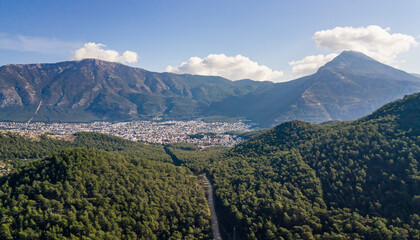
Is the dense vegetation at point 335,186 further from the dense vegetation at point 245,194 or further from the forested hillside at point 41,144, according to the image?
the forested hillside at point 41,144

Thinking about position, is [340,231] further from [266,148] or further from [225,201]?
[266,148]

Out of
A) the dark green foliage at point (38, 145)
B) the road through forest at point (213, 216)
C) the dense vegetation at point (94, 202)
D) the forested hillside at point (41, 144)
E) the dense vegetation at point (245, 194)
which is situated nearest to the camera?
the dense vegetation at point (94, 202)

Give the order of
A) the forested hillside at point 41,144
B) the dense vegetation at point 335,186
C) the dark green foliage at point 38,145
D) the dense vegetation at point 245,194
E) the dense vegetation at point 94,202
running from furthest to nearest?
the dark green foliage at point 38,145, the forested hillside at point 41,144, the dense vegetation at point 335,186, the dense vegetation at point 245,194, the dense vegetation at point 94,202

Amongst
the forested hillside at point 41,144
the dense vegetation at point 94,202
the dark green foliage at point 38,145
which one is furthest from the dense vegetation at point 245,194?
the dark green foliage at point 38,145

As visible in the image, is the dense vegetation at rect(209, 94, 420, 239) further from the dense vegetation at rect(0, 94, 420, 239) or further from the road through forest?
the road through forest

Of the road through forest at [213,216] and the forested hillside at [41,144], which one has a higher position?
the forested hillside at [41,144]

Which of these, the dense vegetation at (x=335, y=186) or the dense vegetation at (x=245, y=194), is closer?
the dense vegetation at (x=245, y=194)

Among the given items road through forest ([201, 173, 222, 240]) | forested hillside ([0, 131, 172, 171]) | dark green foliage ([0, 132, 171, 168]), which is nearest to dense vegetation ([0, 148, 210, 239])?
road through forest ([201, 173, 222, 240])
